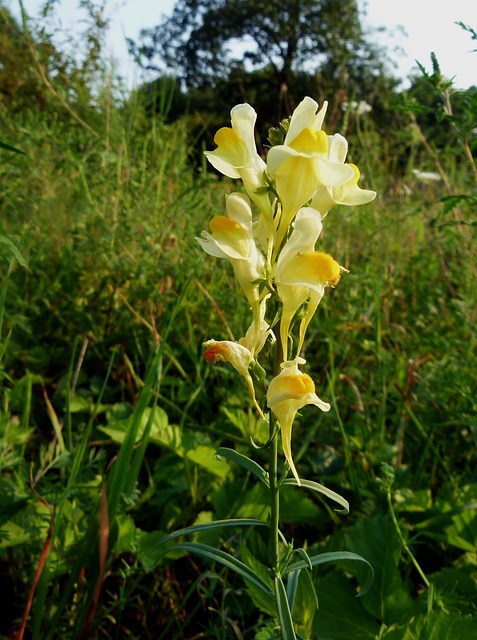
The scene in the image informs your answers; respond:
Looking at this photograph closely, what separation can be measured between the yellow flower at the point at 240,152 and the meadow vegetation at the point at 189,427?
358 mm

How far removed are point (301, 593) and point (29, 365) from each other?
123 centimetres

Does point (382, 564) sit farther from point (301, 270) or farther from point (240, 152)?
point (240, 152)

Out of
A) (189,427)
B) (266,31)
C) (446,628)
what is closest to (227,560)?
(446,628)

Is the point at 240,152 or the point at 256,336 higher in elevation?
the point at 240,152

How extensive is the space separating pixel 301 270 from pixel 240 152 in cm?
19

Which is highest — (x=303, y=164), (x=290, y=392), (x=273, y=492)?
(x=303, y=164)

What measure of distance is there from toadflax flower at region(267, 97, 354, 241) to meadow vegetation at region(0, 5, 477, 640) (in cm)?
44

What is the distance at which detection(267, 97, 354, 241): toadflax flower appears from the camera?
0.67 metres

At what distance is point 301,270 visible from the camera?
678 millimetres

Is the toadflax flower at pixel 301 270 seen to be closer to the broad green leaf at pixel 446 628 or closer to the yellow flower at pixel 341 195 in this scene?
Result: the yellow flower at pixel 341 195

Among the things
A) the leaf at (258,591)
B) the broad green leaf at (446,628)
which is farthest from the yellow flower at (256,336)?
the broad green leaf at (446,628)

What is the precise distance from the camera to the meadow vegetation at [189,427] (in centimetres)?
108

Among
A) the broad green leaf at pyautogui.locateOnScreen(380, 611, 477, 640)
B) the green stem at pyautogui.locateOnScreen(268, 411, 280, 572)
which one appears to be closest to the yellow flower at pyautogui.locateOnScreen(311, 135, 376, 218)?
the green stem at pyautogui.locateOnScreen(268, 411, 280, 572)

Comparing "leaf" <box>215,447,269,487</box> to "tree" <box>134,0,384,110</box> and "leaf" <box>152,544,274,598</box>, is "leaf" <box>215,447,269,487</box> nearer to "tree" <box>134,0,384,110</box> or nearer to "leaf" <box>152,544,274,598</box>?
"leaf" <box>152,544,274,598</box>
